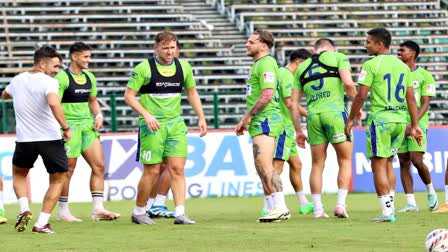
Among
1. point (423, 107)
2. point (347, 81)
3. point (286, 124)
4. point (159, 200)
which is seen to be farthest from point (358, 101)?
point (159, 200)

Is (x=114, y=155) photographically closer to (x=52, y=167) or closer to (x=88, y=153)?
(x=88, y=153)

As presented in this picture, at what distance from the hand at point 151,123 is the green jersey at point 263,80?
1.20 metres

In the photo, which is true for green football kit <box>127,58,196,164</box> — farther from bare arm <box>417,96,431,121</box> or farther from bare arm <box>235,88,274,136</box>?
bare arm <box>417,96,431,121</box>

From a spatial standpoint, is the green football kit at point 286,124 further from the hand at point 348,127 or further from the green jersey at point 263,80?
the hand at point 348,127

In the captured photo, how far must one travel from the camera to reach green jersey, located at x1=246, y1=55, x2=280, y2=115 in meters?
13.3

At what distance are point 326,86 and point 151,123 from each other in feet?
7.15

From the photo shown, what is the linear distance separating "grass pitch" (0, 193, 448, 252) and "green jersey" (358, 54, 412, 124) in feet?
3.80

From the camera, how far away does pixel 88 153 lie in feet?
49.2

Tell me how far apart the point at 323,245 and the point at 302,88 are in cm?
427

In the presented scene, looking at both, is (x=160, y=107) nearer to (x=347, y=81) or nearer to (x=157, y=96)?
Result: (x=157, y=96)

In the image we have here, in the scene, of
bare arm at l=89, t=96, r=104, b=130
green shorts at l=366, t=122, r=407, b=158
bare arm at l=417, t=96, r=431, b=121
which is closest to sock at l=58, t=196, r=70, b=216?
bare arm at l=89, t=96, r=104, b=130

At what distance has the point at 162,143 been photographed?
13.4 meters

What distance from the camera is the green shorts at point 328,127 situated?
544 inches

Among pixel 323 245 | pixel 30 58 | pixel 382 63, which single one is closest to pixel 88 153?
pixel 382 63
